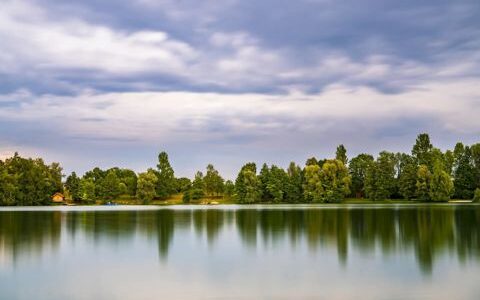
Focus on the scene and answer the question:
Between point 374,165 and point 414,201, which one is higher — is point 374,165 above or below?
above

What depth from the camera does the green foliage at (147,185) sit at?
127188 millimetres

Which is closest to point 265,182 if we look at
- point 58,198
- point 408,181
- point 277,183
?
point 277,183

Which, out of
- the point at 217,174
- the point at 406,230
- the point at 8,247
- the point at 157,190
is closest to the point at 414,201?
the point at 217,174

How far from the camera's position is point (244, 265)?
2356 cm

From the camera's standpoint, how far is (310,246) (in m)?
30.0

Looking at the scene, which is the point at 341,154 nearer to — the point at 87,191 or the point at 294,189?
the point at 294,189

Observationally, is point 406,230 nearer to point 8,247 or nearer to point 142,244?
point 142,244

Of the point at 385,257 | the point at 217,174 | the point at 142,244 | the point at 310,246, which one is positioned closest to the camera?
the point at 385,257

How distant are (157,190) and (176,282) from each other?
11273cm

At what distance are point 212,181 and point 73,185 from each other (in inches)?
1413

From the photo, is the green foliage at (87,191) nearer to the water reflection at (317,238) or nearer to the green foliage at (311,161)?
the green foliage at (311,161)

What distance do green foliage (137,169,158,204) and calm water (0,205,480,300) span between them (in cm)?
8827

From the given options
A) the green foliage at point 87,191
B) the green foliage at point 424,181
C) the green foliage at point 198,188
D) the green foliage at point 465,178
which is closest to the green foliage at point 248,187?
the green foliage at point 198,188

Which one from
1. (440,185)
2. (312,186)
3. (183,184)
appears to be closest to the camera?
(440,185)
